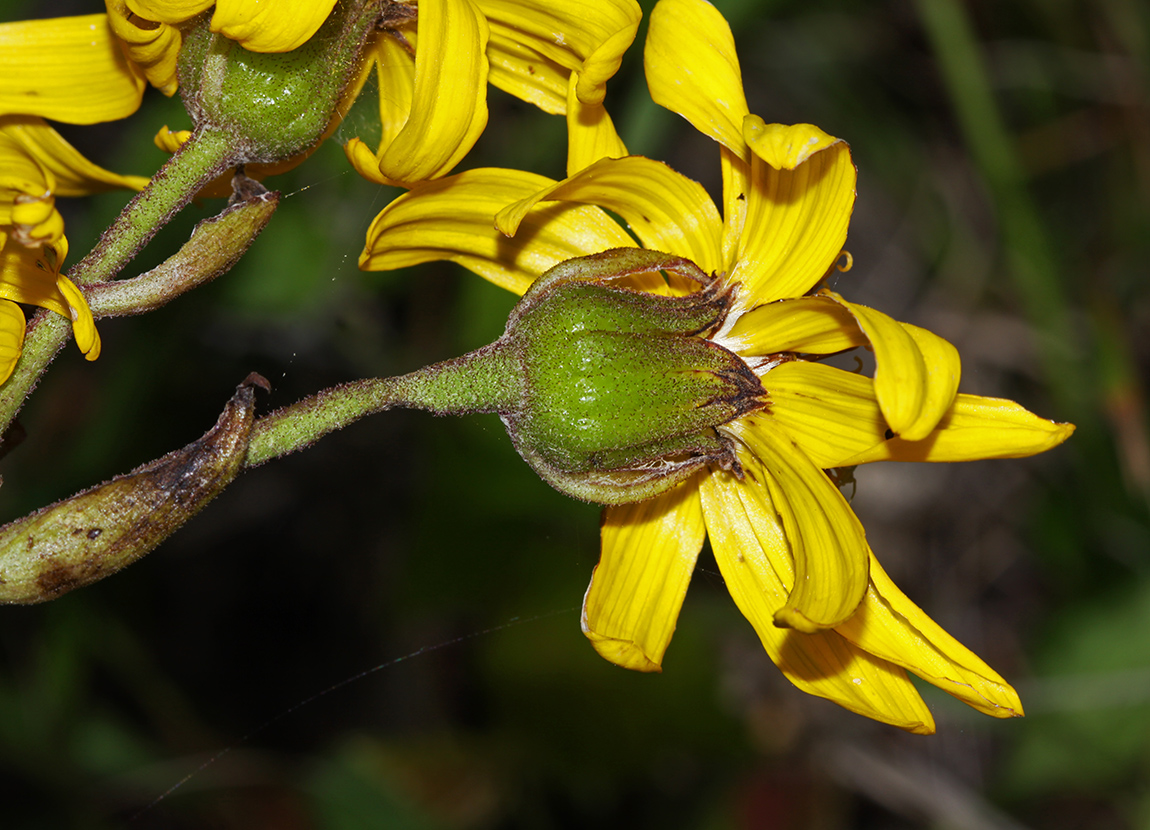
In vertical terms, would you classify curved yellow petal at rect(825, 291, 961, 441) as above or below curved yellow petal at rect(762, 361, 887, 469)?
above

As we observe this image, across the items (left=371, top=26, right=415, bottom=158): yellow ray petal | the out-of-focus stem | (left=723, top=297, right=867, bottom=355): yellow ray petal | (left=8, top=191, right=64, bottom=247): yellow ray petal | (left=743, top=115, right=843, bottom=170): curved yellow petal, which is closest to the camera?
(left=8, top=191, right=64, bottom=247): yellow ray petal

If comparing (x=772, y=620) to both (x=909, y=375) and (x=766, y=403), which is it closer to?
(x=766, y=403)

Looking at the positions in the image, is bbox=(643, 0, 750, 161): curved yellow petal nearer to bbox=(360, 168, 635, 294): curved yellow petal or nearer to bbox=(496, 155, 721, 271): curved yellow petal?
bbox=(496, 155, 721, 271): curved yellow petal

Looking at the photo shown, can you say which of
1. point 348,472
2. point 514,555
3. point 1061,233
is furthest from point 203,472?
point 1061,233

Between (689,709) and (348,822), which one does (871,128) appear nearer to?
(689,709)

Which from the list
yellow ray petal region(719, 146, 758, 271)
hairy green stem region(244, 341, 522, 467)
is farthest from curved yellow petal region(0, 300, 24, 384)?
yellow ray petal region(719, 146, 758, 271)

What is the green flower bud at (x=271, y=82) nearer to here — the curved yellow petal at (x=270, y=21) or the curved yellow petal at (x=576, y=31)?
the curved yellow petal at (x=270, y=21)

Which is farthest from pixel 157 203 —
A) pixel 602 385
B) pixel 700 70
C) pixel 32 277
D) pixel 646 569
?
pixel 646 569
